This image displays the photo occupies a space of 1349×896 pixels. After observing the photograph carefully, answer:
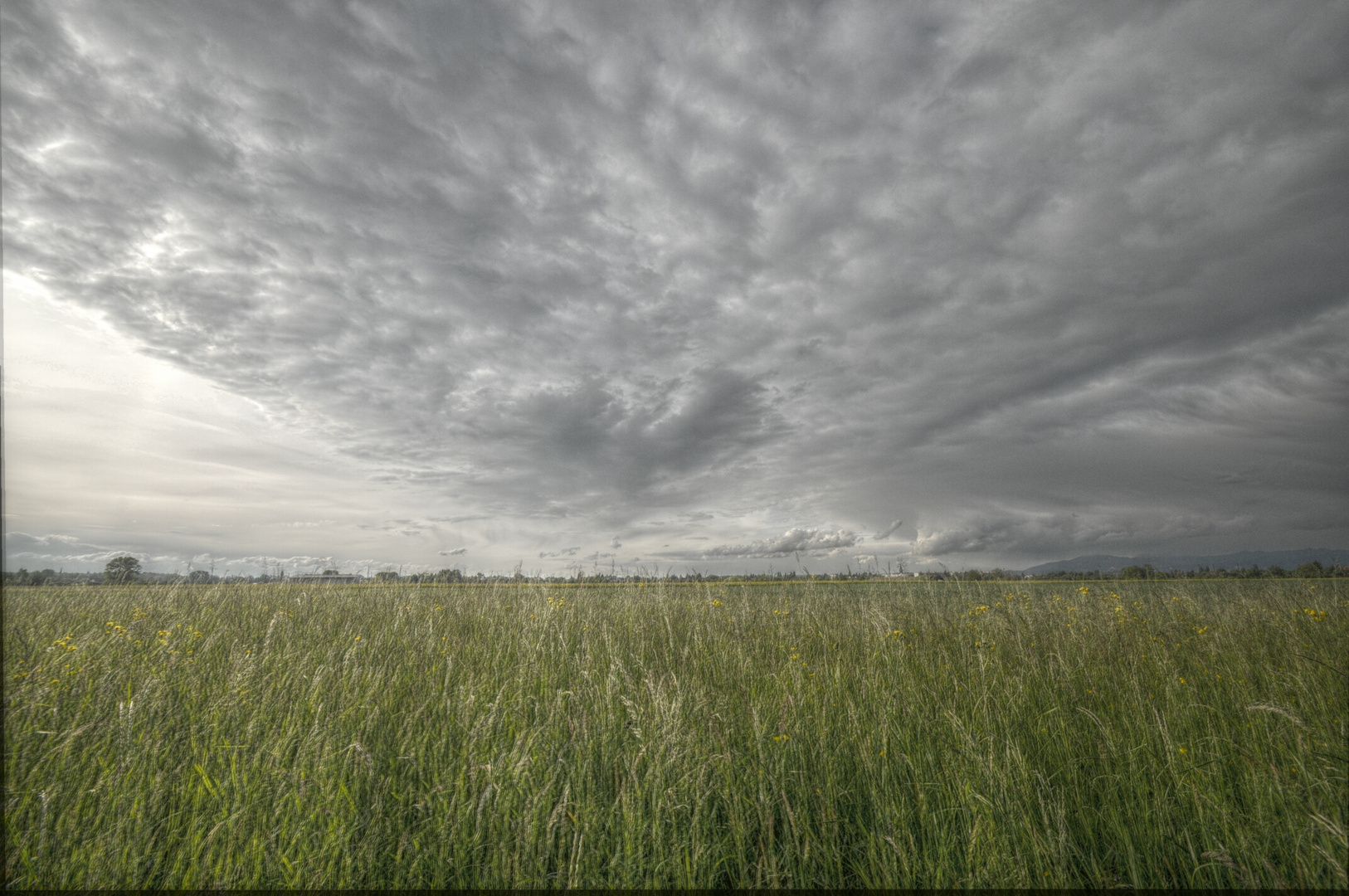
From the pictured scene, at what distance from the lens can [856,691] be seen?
504 cm

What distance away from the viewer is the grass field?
2637mm

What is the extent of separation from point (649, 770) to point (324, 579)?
14.5 meters

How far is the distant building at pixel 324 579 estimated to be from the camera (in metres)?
13.6

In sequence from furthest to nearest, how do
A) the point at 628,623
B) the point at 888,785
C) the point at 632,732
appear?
the point at 628,623 → the point at 632,732 → the point at 888,785

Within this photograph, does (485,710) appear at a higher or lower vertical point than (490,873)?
higher

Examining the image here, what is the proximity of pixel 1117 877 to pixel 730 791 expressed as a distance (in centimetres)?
198

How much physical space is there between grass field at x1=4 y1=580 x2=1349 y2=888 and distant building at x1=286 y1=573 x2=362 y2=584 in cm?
776

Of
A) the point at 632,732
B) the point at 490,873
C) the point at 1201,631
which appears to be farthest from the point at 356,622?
the point at 1201,631

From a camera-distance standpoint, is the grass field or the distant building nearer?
the grass field

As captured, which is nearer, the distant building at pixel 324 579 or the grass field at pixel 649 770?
the grass field at pixel 649 770

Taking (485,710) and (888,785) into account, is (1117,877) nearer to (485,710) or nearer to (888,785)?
(888,785)

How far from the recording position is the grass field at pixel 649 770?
2.64 meters

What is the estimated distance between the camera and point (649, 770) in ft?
9.70

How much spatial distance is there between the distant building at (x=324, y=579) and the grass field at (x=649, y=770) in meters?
7.76
